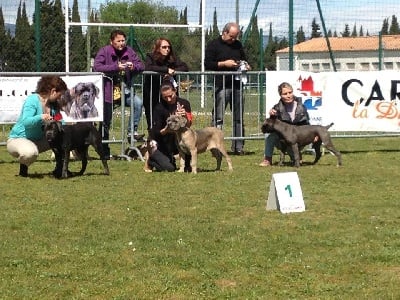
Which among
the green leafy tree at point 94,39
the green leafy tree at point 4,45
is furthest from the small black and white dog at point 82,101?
the green leafy tree at point 94,39

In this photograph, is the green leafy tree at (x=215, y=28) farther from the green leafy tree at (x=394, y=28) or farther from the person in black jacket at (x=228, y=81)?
the green leafy tree at (x=394, y=28)

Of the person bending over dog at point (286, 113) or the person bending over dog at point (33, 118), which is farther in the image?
the person bending over dog at point (286, 113)

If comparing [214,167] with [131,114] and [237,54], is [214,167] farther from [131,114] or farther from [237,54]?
[237,54]

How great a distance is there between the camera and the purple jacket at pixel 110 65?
12070 millimetres

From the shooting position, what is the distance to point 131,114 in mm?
12500

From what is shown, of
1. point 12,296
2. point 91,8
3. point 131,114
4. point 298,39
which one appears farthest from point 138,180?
point 298,39

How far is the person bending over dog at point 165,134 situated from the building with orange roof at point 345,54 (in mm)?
8334

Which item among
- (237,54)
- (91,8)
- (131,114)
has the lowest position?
(131,114)

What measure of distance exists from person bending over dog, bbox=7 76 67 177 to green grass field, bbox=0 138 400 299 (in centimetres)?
31

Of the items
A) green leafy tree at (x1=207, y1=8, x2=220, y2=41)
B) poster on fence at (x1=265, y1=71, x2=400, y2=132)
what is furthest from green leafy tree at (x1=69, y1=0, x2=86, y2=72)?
poster on fence at (x1=265, y1=71, x2=400, y2=132)

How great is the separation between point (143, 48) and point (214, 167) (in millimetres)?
10376

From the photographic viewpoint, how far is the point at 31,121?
9859 millimetres

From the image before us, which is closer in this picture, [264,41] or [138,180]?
[138,180]

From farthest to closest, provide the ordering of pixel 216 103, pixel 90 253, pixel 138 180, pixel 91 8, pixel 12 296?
pixel 91 8 → pixel 216 103 → pixel 138 180 → pixel 90 253 → pixel 12 296
